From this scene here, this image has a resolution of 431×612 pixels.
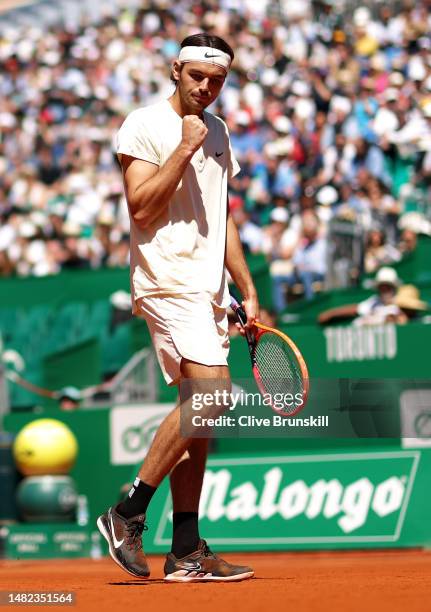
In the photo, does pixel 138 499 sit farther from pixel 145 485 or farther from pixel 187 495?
pixel 187 495

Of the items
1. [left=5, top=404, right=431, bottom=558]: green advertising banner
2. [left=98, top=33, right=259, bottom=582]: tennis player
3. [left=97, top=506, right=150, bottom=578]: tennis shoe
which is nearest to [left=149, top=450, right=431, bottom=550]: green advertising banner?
[left=5, top=404, right=431, bottom=558]: green advertising banner

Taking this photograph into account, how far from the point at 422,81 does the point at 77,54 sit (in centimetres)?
1003

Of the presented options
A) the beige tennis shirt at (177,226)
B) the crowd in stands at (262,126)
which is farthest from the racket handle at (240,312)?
the crowd in stands at (262,126)

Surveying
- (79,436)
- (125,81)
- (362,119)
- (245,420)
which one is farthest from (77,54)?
(245,420)

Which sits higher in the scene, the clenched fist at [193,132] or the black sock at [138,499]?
the clenched fist at [193,132]

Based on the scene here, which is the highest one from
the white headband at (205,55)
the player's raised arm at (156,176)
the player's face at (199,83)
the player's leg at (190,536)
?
the white headband at (205,55)

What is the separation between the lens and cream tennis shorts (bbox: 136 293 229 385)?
6.25 meters

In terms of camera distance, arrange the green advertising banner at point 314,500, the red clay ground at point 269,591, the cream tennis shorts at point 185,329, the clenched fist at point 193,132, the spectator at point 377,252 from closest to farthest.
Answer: the red clay ground at point 269,591 → the clenched fist at point 193,132 → the cream tennis shorts at point 185,329 → the green advertising banner at point 314,500 → the spectator at point 377,252

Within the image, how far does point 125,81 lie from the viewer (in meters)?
24.9

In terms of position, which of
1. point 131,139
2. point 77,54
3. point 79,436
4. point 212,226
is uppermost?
point 77,54

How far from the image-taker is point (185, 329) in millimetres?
6270

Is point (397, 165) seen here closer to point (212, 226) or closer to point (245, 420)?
point (245, 420)

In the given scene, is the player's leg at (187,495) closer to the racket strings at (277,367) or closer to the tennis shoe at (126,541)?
the tennis shoe at (126,541)

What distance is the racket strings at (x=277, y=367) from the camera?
253 inches
